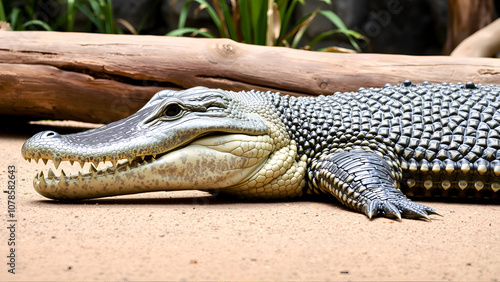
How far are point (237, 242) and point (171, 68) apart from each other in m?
2.96

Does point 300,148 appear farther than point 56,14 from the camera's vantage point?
No

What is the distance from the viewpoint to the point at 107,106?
5398 millimetres

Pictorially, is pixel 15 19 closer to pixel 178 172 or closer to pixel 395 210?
pixel 178 172

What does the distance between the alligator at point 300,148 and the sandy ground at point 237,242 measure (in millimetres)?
128

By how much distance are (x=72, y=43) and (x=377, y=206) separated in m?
3.69

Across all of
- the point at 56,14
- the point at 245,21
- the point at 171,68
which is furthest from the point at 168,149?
the point at 56,14

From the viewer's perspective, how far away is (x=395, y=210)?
2979 millimetres

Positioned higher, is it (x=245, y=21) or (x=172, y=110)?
(x=245, y=21)

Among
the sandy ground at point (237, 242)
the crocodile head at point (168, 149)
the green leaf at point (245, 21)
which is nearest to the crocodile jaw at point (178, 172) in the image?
the crocodile head at point (168, 149)

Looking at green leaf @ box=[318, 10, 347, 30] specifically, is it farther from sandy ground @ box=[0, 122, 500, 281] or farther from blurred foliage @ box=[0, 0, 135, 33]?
sandy ground @ box=[0, 122, 500, 281]

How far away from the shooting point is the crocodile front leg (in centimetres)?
303

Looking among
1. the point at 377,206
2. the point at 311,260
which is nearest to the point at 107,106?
the point at 377,206

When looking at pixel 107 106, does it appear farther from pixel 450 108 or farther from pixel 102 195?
pixel 450 108

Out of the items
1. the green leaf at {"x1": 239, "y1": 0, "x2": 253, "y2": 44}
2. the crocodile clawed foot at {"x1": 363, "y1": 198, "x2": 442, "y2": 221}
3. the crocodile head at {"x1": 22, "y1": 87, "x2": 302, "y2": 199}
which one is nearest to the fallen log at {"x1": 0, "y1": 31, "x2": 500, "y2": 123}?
the crocodile head at {"x1": 22, "y1": 87, "x2": 302, "y2": 199}
